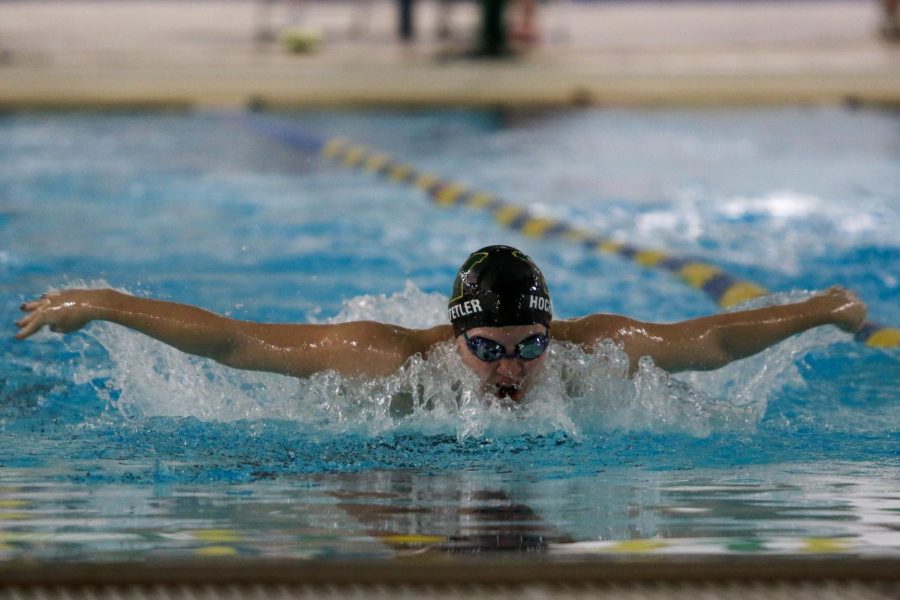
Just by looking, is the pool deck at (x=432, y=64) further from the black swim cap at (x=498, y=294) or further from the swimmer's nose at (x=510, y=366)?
the swimmer's nose at (x=510, y=366)

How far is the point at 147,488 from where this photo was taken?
2383 mm

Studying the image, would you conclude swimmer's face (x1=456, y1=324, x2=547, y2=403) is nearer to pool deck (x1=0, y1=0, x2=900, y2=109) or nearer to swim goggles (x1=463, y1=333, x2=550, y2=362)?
swim goggles (x1=463, y1=333, x2=550, y2=362)

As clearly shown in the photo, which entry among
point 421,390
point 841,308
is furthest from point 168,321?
point 841,308

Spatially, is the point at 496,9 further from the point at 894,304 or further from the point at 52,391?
the point at 52,391

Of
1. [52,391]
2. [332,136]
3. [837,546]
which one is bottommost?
[837,546]

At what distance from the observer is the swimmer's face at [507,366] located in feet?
9.43

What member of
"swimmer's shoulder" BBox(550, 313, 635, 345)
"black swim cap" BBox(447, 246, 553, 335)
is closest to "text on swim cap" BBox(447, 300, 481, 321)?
"black swim cap" BBox(447, 246, 553, 335)

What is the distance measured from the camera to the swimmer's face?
2.88 meters

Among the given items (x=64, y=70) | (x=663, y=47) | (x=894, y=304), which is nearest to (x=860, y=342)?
(x=894, y=304)

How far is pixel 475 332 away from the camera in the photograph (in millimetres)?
2896

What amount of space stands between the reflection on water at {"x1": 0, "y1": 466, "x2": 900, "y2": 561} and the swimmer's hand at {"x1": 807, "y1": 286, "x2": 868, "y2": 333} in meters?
0.67

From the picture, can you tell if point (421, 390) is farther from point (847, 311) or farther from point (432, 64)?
point (432, 64)

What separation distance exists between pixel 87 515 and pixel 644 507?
98 cm

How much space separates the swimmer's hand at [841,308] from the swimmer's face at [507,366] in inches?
30.2
